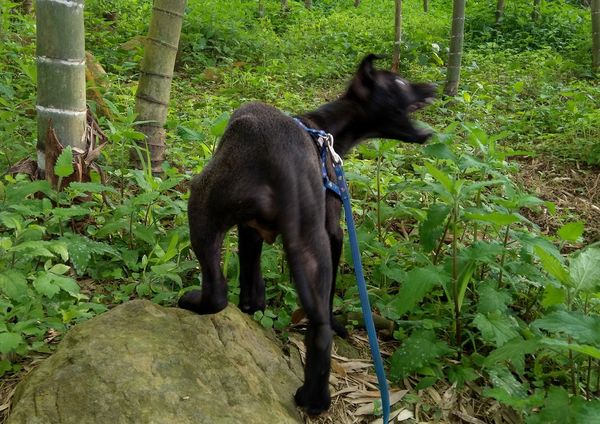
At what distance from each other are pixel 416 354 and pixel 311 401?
695mm

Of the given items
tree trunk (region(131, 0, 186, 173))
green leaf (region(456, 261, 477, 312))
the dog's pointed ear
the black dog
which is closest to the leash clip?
the black dog

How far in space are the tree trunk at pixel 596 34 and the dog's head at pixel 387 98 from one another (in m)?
8.78

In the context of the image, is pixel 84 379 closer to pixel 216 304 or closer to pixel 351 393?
pixel 216 304

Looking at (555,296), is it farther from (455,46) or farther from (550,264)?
(455,46)

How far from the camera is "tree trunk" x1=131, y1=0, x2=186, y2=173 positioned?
4.68 metres

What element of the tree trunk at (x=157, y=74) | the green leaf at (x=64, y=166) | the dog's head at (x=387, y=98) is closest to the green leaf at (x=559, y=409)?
the dog's head at (x=387, y=98)

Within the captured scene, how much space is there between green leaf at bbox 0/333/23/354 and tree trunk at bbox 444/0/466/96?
8.21 m

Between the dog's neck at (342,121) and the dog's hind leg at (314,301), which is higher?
the dog's neck at (342,121)

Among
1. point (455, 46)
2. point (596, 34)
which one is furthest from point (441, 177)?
point (596, 34)

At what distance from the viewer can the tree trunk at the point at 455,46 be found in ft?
29.2

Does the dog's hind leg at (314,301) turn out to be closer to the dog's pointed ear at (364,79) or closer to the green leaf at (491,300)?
the green leaf at (491,300)

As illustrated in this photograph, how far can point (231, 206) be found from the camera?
264 centimetres

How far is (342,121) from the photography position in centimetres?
345

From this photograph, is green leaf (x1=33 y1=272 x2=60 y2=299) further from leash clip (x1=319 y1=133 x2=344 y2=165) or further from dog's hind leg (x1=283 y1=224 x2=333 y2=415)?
leash clip (x1=319 y1=133 x2=344 y2=165)
